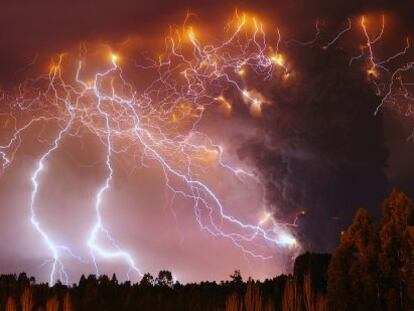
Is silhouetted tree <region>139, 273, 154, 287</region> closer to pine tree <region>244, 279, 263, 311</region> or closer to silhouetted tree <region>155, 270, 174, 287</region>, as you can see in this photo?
silhouetted tree <region>155, 270, 174, 287</region>

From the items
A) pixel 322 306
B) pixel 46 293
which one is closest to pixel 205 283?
pixel 46 293

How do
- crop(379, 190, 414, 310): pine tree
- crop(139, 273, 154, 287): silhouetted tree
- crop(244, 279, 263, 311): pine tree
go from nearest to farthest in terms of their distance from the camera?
crop(379, 190, 414, 310): pine tree < crop(244, 279, 263, 311): pine tree < crop(139, 273, 154, 287): silhouetted tree

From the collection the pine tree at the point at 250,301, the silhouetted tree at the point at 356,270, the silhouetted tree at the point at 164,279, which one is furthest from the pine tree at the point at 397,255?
the silhouetted tree at the point at 164,279

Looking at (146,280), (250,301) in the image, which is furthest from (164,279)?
(250,301)

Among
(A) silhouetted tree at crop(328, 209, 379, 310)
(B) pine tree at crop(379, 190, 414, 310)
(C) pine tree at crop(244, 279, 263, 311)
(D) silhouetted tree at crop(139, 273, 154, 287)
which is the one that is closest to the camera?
(B) pine tree at crop(379, 190, 414, 310)

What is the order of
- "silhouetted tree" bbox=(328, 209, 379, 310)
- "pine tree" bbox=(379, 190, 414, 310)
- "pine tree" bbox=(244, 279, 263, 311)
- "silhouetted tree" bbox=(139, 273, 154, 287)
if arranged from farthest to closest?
"silhouetted tree" bbox=(139, 273, 154, 287) → "pine tree" bbox=(244, 279, 263, 311) → "silhouetted tree" bbox=(328, 209, 379, 310) → "pine tree" bbox=(379, 190, 414, 310)

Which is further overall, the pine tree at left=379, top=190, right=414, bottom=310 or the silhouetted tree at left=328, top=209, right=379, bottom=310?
the silhouetted tree at left=328, top=209, right=379, bottom=310

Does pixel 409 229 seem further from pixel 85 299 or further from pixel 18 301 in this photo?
pixel 18 301

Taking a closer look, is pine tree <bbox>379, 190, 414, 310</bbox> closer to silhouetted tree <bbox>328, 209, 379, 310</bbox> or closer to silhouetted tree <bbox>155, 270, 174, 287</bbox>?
Answer: silhouetted tree <bbox>328, 209, 379, 310</bbox>

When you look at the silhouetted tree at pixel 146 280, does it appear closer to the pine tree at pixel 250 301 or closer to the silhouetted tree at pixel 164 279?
the silhouetted tree at pixel 164 279

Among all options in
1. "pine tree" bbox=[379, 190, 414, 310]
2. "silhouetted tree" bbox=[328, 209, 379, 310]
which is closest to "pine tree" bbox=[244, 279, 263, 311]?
"silhouetted tree" bbox=[328, 209, 379, 310]

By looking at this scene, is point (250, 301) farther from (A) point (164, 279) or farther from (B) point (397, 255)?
(A) point (164, 279)
